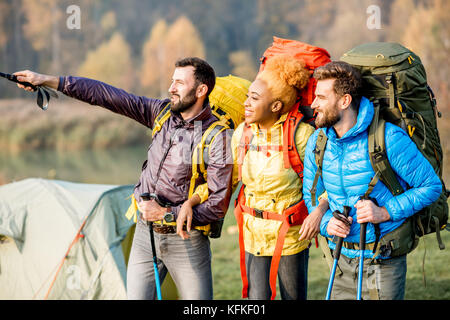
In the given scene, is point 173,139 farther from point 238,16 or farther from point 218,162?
point 238,16

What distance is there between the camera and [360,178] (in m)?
2.94

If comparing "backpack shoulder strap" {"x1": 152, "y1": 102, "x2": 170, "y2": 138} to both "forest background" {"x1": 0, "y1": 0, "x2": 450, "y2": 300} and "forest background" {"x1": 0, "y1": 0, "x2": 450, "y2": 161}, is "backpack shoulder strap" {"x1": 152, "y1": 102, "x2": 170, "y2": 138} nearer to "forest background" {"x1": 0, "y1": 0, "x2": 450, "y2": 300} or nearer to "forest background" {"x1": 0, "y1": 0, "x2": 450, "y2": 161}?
"forest background" {"x1": 0, "y1": 0, "x2": 450, "y2": 300}

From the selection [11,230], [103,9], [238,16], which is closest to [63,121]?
[103,9]

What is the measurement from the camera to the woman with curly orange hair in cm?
334

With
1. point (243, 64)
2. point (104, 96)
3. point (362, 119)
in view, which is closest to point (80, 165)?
point (243, 64)

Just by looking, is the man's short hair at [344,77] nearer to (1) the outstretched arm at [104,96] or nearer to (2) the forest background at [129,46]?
(1) the outstretched arm at [104,96]

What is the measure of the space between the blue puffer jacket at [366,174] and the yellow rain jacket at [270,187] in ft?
0.69

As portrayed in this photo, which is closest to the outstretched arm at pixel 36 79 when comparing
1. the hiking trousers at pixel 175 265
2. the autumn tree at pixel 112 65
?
the hiking trousers at pixel 175 265

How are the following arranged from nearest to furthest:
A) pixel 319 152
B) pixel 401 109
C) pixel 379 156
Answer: pixel 379 156, pixel 401 109, pixel 319 152

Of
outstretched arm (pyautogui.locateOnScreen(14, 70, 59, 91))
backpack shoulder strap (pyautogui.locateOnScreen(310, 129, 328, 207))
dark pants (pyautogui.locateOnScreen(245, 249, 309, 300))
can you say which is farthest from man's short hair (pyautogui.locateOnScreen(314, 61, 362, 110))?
outstretched arm (pyautogui.locateOnScreen(14, 70, 59, 91))

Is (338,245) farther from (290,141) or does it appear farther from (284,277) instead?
(290,141)

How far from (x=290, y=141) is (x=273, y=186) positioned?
29 centimetres

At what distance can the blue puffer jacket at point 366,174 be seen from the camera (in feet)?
9.35
